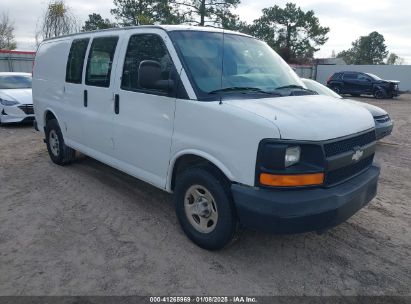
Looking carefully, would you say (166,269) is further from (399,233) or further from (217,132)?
(399,233)

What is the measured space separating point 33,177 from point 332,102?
468cm

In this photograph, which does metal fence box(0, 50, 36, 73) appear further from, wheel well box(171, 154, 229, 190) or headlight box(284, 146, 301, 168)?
headlight box(284, 146, 301, 168)

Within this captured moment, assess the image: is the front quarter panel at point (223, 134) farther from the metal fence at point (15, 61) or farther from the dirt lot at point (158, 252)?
the metal fence at point (15, 61)

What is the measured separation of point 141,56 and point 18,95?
7.64 m

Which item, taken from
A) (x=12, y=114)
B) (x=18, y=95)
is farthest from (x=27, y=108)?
(x=18, y=95)

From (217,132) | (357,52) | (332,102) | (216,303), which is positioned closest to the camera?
(216,303)

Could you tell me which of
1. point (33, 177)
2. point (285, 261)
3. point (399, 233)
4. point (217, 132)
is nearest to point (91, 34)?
point (33, 177)

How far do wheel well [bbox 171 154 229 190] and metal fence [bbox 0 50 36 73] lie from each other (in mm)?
21012

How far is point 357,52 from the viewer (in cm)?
6906

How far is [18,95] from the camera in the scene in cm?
1027

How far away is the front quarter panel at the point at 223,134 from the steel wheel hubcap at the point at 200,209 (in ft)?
1.27

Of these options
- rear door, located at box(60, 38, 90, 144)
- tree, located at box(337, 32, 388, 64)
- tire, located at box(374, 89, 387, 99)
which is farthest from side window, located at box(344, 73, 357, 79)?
tree, located at box(337, 32, 388, 64)

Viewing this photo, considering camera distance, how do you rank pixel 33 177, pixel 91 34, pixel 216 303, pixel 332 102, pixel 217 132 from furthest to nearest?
pixel 33 177
pixel 91 34
pixel 332 102
pixel 217 132
pixel 216 303

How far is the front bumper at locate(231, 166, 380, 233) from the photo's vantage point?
9.57 feet
